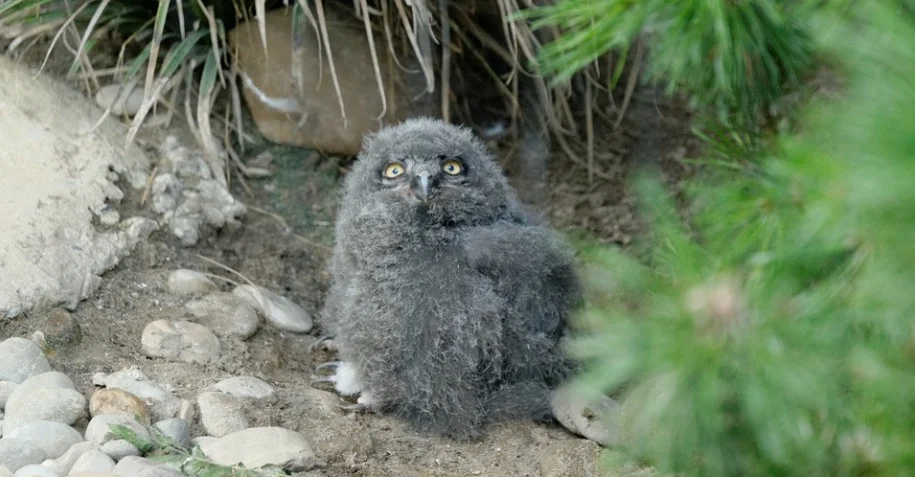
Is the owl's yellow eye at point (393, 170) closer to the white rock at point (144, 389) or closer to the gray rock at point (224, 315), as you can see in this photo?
the gray rock at point (224, 315)

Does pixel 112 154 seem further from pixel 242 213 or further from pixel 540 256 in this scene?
pixel 540 256

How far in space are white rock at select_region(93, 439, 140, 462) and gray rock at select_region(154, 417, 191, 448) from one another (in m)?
0.15

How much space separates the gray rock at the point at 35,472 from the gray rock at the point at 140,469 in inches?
6.6

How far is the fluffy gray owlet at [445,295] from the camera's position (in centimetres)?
338

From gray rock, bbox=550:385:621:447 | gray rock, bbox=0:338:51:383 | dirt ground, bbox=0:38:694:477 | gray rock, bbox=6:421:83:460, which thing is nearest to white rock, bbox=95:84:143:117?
dirt ground, bbox=0:38:694:477

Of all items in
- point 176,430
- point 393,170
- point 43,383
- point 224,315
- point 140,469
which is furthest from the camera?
point 224,315

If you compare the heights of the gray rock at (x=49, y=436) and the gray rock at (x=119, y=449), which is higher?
the gray rock at (x=119, y=449)

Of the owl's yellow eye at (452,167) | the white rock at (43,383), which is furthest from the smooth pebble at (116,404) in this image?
the owl's yellow eye at (452,167)

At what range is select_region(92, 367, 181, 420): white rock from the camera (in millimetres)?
3107

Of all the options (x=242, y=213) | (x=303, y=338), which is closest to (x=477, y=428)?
(x=303, y=338)

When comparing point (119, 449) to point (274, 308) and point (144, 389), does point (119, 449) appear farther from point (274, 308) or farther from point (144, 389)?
point (274, 308)

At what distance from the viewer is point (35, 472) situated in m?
2.58

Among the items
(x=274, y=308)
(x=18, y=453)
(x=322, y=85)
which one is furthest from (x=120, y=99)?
(x=18, y=453)

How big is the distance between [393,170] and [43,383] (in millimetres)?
1394
